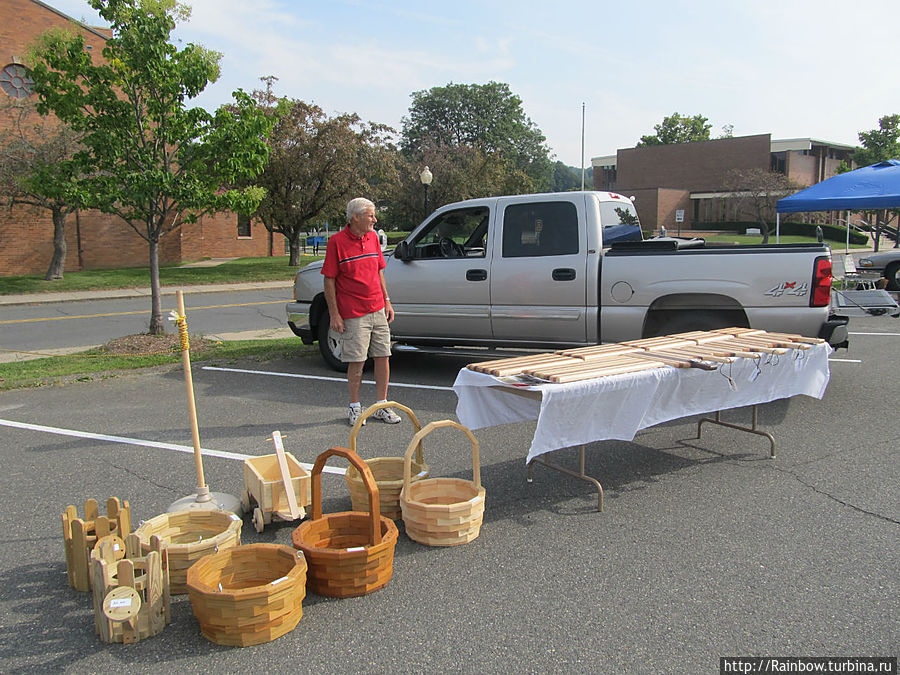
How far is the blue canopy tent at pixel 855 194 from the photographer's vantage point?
12.6 meters

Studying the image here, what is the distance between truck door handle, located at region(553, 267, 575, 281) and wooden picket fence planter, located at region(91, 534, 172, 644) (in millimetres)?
5202

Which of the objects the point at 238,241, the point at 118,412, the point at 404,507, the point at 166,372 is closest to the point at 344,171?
the point at 238,241

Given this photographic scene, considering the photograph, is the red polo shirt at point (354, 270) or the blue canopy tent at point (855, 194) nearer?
the red polo shirt at point (354, 270)

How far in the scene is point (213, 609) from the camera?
116 inches

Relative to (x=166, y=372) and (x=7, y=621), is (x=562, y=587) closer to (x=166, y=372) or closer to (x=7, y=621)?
(x=7, y=621)

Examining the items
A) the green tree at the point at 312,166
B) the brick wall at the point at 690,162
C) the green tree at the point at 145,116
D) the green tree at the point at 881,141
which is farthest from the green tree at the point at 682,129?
the green tree at the point at 145,116

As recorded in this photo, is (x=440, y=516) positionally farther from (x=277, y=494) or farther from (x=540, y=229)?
(x=540, y=229)

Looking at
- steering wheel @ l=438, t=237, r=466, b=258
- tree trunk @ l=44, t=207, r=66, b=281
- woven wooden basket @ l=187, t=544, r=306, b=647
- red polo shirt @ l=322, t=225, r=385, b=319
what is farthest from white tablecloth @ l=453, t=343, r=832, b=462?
tree trunk @ l=44, t=207, r=66, b=281

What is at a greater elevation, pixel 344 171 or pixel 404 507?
pixel 344 171

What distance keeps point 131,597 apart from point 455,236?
6104 mm

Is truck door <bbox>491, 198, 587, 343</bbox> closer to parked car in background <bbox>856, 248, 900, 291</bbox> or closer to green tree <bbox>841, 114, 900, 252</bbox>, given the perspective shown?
parked car in background <bbox>856, 248, 900, 291</bbox>

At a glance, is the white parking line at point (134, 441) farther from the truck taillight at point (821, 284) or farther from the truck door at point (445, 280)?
the truck taillight at point (821, 284)

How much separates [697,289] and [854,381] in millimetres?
2464

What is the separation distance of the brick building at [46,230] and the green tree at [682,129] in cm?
5586
